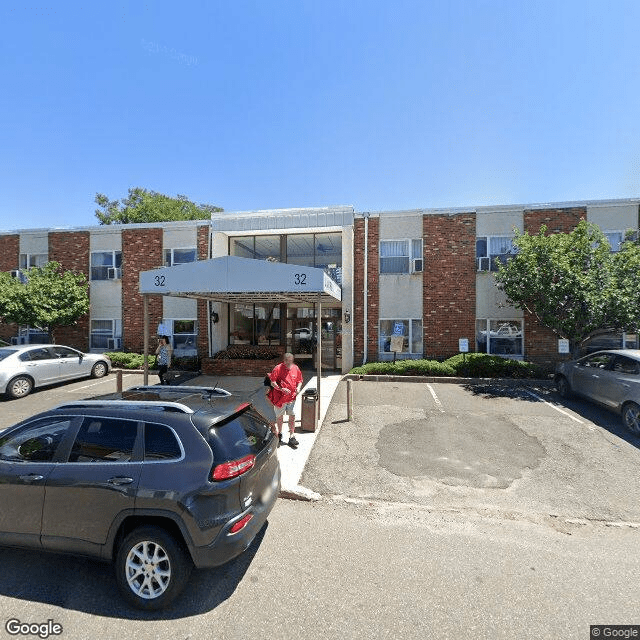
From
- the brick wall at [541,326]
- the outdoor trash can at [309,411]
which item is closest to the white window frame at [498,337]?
the brick wall at [541,326]

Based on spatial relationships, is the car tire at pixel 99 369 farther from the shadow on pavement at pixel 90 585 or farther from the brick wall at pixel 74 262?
the shadow on pavement at pixel 90 585

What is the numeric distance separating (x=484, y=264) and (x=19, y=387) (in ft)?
52.9

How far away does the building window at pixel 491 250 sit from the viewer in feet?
43.0

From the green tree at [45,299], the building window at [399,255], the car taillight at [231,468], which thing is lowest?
the car taillight at [231,468]

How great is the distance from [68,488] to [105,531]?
1.67 feet

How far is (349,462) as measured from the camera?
18.6 ft

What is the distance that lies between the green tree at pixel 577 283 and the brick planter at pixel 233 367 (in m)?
9.26

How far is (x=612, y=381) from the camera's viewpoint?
736 cm

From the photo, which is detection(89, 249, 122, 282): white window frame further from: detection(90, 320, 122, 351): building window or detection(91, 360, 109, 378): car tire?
detection(91, 360, 109, 378): car tire

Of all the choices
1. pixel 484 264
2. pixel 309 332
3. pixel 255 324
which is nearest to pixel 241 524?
pixel 309 332

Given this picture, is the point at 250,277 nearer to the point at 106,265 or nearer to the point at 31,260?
the point at 106,265

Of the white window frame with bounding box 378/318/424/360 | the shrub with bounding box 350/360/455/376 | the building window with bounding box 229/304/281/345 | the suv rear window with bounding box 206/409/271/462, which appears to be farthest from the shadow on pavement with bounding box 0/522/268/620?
the building window with bounding box 229/304/281/345

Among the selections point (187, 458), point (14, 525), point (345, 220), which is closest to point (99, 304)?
point (345, 220)

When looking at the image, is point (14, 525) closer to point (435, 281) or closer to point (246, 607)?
point (246, 607)
